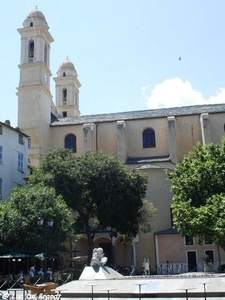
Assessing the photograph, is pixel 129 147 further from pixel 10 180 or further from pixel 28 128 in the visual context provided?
pixel 10 180

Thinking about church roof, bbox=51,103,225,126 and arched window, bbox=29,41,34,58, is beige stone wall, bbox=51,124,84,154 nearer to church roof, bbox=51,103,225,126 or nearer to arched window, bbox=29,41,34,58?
church roof, bbox=51,103,225,126

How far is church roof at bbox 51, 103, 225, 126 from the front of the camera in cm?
5069

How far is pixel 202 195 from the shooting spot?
99.2ft

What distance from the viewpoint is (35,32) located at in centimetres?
5097

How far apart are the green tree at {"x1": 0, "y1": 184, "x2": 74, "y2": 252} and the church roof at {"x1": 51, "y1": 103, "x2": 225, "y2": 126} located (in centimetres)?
2234

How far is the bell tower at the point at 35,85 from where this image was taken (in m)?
49.0

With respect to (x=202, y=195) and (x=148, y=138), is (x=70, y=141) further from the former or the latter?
(x=202, y=195)

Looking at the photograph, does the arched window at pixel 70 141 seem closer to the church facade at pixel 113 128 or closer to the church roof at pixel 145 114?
the church facade at pixel 113 128

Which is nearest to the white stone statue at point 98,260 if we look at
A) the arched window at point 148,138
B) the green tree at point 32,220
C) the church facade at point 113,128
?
the green tree at point 32,220

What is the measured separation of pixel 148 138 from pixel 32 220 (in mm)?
24444

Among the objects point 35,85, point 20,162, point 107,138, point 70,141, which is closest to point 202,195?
point 20,162

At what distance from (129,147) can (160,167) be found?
22.1 ft

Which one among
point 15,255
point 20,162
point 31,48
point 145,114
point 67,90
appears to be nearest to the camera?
point 15,255

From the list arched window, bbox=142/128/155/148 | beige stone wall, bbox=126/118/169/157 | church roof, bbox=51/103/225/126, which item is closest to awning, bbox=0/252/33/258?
beige stone wall, bbox=126/118/169/157
